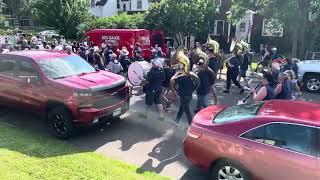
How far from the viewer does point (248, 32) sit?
29906mm

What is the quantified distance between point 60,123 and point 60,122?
0.07 feet

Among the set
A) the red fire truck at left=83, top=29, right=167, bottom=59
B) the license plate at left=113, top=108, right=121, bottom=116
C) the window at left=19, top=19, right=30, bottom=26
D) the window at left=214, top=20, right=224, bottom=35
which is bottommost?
the license plate at left=113, top=108, right=121, bottom=116

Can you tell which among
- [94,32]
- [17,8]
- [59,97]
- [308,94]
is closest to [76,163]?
[59,97]

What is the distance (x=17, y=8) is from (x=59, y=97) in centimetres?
6833

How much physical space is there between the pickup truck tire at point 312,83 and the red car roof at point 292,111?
8454mm

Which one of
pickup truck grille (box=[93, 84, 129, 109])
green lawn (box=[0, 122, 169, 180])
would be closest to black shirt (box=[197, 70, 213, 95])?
pickup truck grille (box=[93, 84, 129, 109])

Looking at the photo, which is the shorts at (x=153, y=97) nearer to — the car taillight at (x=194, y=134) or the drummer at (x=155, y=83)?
the drummer at (x=155, y=83)

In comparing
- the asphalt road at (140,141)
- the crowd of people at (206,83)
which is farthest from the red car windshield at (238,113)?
the crowd of people at (206,83)

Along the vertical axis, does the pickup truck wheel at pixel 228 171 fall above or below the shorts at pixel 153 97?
below

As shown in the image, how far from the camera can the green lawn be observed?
20.7 ft

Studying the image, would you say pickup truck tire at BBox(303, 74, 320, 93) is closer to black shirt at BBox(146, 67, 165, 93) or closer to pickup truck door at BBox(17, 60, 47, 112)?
black shirt at BBox(146, 67, 165, 93)

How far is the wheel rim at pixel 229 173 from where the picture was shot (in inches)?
223

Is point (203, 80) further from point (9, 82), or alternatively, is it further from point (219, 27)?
point (219, 27)

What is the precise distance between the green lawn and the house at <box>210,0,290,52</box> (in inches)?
879
